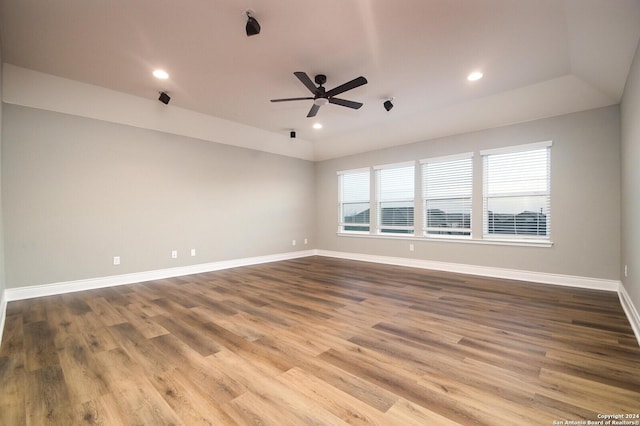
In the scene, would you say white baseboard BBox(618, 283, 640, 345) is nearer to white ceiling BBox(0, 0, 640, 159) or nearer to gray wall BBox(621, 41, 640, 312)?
gray wall BBox(621, 41, 640, 312)

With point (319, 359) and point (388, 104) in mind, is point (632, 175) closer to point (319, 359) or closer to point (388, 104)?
point (388, 104)

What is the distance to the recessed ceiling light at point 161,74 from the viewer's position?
12.4 feet

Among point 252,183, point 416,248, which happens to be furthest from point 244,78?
point 416,248

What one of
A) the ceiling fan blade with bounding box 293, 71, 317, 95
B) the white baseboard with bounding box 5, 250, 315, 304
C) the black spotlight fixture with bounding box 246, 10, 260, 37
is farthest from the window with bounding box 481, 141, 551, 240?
the white baseboard with bounding box 5, 250, 315, 304

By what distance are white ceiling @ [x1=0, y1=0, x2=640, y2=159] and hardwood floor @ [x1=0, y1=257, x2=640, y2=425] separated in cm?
290

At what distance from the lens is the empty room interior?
1.88 meters

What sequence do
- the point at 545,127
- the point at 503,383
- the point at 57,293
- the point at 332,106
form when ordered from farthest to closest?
the point at 332,106, the point at 545,127, the point at 57,293, the point at 503,383

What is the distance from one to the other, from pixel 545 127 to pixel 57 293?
7974 millimetres

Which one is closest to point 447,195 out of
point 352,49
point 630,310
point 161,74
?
point 630,310

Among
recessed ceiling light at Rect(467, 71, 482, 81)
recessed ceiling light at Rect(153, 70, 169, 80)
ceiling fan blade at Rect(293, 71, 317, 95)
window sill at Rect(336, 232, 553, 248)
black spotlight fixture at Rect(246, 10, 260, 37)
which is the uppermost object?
recessed ceiling light at Rect(153, 70, 169, 80)

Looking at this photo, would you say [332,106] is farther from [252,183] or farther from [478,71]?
[252,183]

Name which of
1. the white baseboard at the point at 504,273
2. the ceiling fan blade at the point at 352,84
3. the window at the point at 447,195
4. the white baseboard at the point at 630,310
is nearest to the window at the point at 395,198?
the window at the point at 447,195

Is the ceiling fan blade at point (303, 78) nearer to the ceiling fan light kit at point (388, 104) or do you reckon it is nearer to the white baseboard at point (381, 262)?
the ceiling fan light kit at point (388, 104)

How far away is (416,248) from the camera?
605cm
